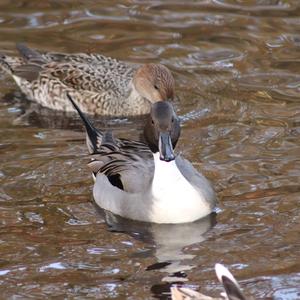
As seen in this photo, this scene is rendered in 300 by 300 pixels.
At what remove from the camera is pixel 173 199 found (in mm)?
8812

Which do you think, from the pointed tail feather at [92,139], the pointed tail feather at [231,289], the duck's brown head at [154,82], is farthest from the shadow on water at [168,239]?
the duck's brown head at [154,82]

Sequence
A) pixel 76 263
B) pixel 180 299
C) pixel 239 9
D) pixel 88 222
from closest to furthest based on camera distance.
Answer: pixel 180 299 < pixel 76 263 < pixel 88 222 < pixel 239 9

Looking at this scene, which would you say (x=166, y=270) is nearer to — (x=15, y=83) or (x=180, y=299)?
(x=180, y=299)

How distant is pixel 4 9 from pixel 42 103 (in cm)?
217

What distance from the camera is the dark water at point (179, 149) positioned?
7867 millimetres

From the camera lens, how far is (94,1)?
13953 mm

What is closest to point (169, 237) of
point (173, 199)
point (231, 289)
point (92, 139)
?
point (173, 199)

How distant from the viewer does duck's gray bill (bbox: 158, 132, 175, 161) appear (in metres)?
8.53

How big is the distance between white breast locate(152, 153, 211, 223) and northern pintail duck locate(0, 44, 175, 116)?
2.50 metres

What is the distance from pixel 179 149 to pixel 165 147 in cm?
153

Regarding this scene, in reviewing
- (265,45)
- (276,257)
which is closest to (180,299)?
(276,257)

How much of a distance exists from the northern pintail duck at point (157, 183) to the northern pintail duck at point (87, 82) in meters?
2.24

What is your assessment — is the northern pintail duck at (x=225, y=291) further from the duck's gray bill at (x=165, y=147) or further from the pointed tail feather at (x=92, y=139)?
the pointed tail feather at (x=92, y=139)

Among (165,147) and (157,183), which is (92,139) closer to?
(157,183)
